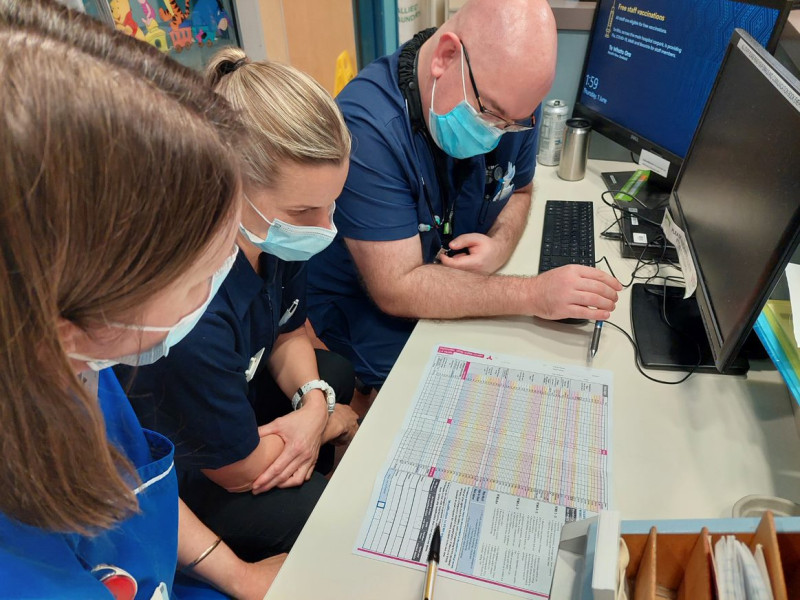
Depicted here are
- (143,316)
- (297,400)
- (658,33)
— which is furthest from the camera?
(658,33)

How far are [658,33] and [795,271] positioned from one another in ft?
2.50

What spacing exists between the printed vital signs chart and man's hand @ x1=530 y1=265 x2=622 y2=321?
12 centimetres

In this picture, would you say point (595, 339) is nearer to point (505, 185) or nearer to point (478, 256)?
point (478, 256)

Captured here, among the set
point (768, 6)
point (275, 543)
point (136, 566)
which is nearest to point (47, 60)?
point (136, 566)

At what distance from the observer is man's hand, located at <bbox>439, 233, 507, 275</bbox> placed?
4.22 ft

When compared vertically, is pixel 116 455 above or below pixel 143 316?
below

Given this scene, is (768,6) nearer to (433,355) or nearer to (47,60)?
(433,355)

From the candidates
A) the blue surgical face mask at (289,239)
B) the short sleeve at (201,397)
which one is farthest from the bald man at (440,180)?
the short sleeve at (201,397)

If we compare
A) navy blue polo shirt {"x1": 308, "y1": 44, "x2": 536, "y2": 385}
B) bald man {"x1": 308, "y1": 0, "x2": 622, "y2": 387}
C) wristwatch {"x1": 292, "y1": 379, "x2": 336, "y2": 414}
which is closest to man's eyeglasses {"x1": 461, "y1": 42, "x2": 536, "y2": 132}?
bald man {"x1": 308, "y1": 0, "x2": 622, "y2": 387}

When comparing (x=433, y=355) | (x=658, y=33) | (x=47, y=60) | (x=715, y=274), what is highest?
(x=47, y=60)

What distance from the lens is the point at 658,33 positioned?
133 cm

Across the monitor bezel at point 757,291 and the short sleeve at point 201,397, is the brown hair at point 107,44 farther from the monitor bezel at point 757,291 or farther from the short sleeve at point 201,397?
the monitor bezel at point 757,291

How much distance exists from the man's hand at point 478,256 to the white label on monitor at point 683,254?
0.37m

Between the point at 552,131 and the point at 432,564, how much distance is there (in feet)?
4.66
